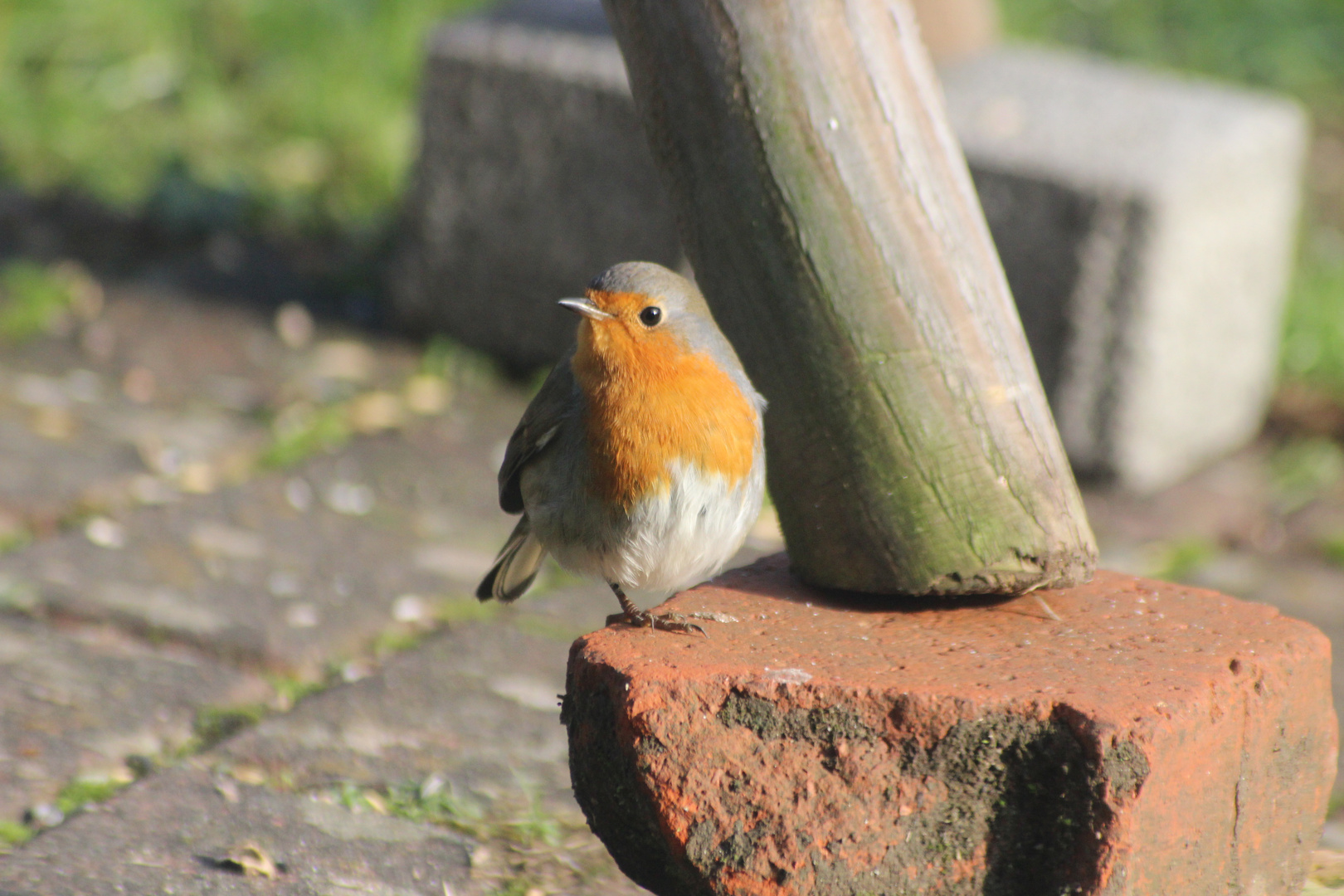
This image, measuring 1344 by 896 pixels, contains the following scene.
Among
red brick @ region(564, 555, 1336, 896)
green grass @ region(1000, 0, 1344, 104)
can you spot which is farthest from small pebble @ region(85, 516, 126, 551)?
green grass @ region(1000, 0, 1344, 104)

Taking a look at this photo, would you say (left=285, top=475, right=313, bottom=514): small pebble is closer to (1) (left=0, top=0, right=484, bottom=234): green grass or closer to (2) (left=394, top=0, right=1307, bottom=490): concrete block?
(2) (left=394, top=0, right=1307, bottom=490): concrete block

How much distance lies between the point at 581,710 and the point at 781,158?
34.8 inches

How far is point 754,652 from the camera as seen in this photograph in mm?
2332

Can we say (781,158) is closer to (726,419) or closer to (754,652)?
(726,419)

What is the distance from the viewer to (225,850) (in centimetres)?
277

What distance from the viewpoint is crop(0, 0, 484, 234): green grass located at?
7.06 m

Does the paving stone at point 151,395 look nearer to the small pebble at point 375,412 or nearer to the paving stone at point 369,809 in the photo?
the small pebble at point 375,412

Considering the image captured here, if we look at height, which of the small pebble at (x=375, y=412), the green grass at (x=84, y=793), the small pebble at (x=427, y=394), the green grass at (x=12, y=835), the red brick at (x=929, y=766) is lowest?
the green grass at (x=84, y=793)

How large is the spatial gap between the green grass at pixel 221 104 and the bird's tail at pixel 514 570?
3986 millimetres

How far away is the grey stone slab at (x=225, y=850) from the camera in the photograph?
2629 millimetres

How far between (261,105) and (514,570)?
5133 mm

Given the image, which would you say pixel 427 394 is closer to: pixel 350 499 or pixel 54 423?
pixel 350 499

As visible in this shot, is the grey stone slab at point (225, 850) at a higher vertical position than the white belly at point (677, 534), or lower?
lower

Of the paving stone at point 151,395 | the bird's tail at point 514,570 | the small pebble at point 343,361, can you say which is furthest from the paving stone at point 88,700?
the small pebble at point 343,361
